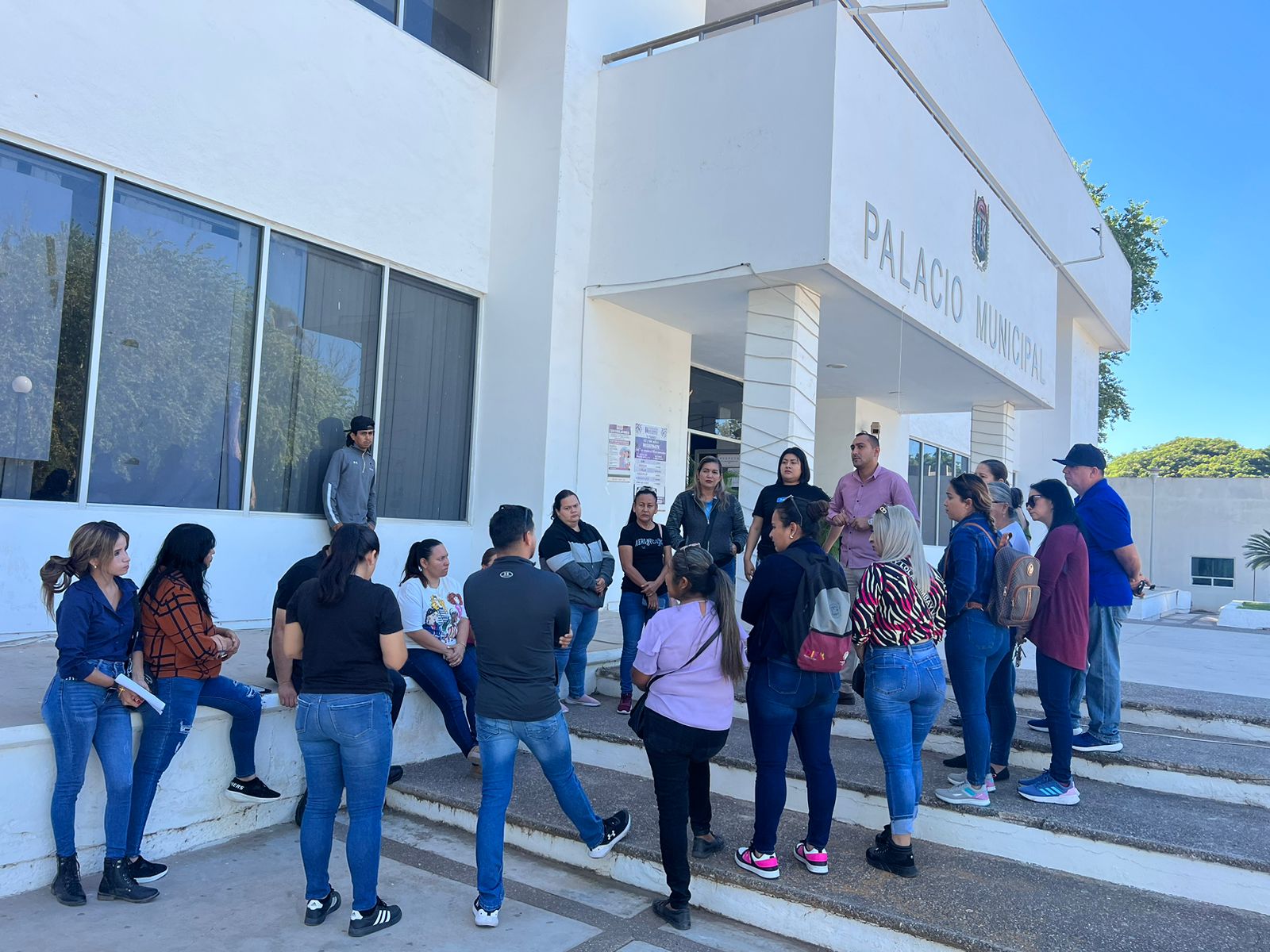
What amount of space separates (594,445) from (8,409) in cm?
524

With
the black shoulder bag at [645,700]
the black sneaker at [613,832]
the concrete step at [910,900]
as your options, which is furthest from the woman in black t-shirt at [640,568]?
the black shoulder bag at [645,700]

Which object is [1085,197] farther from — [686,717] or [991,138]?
[686,717]

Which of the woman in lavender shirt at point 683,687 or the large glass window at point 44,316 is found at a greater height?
the large glass window at point 44,316

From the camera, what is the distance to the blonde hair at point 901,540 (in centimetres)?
418

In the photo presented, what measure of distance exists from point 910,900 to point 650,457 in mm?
6900

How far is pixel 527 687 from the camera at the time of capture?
13.0 feet

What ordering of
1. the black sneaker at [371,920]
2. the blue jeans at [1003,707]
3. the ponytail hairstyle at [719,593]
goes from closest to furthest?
the black sneaker at [371,920], the ponytail hairstyle at [719,593], the blue jeans at [1003,707]

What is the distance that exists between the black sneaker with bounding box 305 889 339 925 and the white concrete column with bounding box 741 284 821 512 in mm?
5379

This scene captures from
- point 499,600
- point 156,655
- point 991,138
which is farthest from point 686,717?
point 991,138

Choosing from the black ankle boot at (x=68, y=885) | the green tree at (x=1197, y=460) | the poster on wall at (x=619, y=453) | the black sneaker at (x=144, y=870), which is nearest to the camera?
the black ankle boot at (x=68, y=885)

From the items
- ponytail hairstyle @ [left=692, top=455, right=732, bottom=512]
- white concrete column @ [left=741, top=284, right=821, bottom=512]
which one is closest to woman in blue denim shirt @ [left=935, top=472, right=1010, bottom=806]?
ponytail hairstyle @ [left=692, top=455, right=732, bottom=512]

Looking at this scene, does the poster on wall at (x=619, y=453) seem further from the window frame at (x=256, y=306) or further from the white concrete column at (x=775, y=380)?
the white concrete column at (x=775, y=380)

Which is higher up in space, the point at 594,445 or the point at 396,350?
the point at 396,350

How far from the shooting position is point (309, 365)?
7.89 metres
